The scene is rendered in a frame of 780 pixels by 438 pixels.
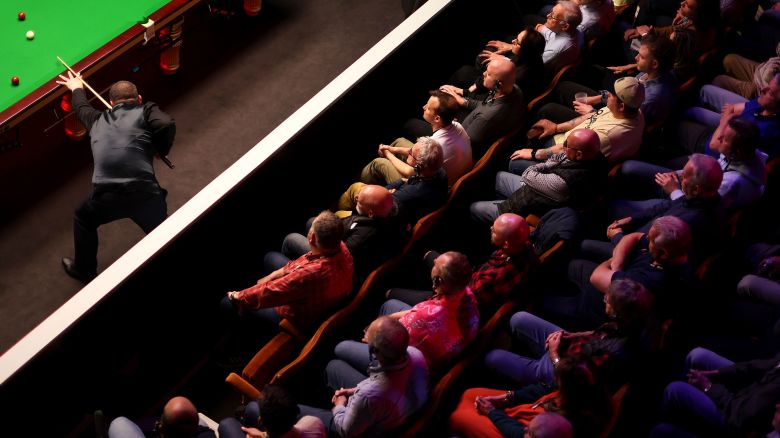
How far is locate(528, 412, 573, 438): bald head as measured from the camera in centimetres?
321

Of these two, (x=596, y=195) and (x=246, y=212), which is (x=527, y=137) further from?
(x=246, y=212)

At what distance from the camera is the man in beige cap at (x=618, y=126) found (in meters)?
4.69

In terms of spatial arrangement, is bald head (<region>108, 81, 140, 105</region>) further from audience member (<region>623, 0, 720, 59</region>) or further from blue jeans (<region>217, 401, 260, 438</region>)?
audience member (<region>623, 0, 720, 59</region>)

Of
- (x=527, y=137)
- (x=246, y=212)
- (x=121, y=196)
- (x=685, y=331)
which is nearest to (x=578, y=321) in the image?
(x=685, y=331)

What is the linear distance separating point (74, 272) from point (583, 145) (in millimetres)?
2958

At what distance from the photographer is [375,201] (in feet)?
13.5

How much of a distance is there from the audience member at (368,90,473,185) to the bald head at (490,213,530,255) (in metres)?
0.81

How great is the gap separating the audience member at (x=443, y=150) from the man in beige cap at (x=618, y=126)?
39 centimetres

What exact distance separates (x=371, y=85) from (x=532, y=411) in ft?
7.47

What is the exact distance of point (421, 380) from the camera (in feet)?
Answer: 11.7

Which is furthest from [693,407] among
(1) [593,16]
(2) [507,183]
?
(1) [593,16]

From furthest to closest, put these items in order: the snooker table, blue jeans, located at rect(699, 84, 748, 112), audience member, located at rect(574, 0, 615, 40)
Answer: audience member, located at rect(574, 0, 615, 40)
blue jeans, located at rect(699, 84, 748, 112)
the snooker table

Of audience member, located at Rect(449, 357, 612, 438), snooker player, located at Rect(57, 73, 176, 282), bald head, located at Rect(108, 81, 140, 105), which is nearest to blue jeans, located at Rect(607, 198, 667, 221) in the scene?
audience member, located at Rect(449, 357, 612, 438)

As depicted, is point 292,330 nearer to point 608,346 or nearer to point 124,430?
point 124,430
